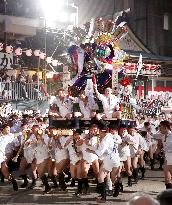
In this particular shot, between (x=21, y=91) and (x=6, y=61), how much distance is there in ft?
6.37

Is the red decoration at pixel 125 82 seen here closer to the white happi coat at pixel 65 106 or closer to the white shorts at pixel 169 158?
the white happi coat at pixel 65 106

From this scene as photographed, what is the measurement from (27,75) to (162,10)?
13787 millimetres

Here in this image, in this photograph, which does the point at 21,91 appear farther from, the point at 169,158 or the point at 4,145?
the point at 169,158

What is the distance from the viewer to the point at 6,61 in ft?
78.2

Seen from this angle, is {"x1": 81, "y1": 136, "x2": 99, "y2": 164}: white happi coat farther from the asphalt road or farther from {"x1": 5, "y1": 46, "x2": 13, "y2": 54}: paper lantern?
{"x1": 5, "y1": 46, "x2": 13, "y2": 54}: paper lantern

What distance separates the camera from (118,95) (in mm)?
12492

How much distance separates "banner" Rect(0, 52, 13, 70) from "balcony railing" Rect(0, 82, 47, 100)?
146 centimetres

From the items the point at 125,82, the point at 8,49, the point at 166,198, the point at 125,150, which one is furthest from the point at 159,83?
the point at 166,198

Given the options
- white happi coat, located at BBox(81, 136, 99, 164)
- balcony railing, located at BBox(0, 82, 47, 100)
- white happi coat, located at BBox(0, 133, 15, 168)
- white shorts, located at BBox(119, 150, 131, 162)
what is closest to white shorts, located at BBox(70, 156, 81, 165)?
white happi coat, located at BBox(81, 136, 99, 164)

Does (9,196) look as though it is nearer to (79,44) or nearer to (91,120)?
(91,120)

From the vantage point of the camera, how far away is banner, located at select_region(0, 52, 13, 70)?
930 inches

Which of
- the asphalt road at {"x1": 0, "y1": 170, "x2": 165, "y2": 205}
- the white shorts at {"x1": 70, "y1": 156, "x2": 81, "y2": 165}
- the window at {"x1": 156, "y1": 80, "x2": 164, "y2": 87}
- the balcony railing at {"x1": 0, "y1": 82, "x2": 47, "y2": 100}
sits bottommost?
the asphalt road at {"x1": 0, "y1": 170, "x2": 165, "y2": 205}

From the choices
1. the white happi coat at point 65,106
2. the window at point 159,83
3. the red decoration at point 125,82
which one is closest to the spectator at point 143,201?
the white happi coat at point 65,106

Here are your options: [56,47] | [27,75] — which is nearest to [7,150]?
[27,75]
